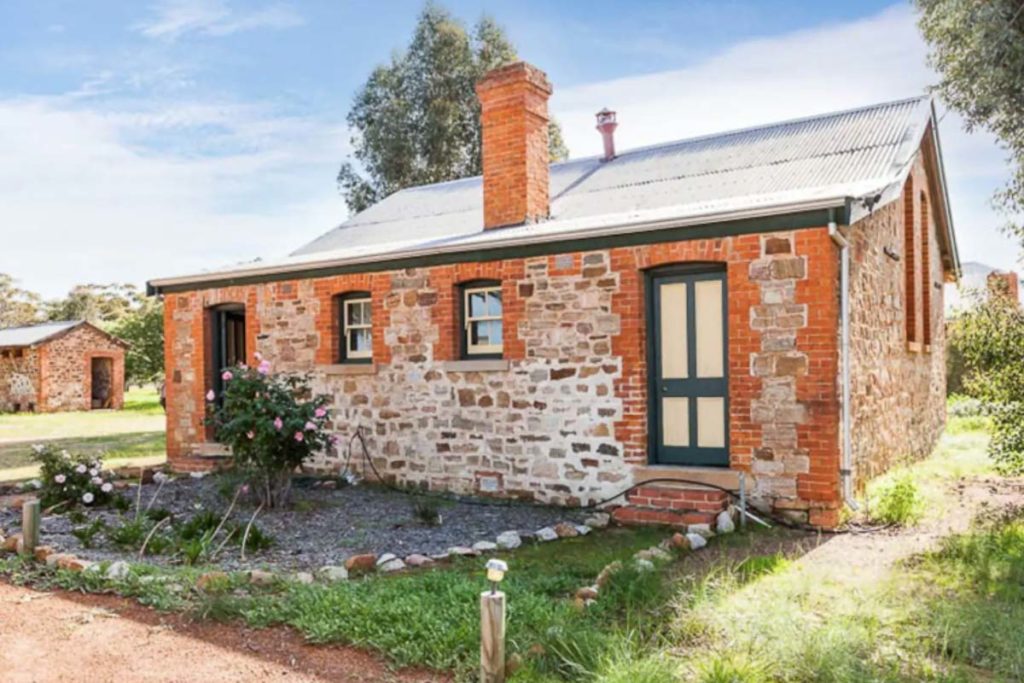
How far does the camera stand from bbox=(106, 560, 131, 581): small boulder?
5967mm

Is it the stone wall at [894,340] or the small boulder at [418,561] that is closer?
the small boulder at [418,561]

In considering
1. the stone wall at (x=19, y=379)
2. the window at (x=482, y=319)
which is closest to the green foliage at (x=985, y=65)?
the window at (x=482, y=319)

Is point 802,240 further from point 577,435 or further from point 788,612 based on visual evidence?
point 788,612

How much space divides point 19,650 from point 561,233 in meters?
6.43

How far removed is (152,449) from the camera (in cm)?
1648

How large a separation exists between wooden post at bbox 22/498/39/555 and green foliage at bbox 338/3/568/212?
20.6 m

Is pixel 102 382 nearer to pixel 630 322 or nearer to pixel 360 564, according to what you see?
pixel 630 322

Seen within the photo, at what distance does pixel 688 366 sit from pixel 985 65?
482 centimetres

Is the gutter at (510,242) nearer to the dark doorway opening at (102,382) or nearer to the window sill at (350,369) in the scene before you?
the window sill at (350,369)

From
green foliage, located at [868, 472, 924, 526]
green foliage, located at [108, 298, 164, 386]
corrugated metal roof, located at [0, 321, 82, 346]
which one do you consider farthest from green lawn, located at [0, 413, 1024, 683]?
green foliage, located at [108, 298, 164, 386]

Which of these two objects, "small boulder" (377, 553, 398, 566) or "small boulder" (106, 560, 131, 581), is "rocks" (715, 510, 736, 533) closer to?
"small boulder" (377, 553, 398, 566)

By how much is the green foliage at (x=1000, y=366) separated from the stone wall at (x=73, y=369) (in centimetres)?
3171

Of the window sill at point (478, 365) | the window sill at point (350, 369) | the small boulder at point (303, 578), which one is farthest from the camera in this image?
the window sill at point (350, 369)

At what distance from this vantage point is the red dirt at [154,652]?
4336 millimetres
